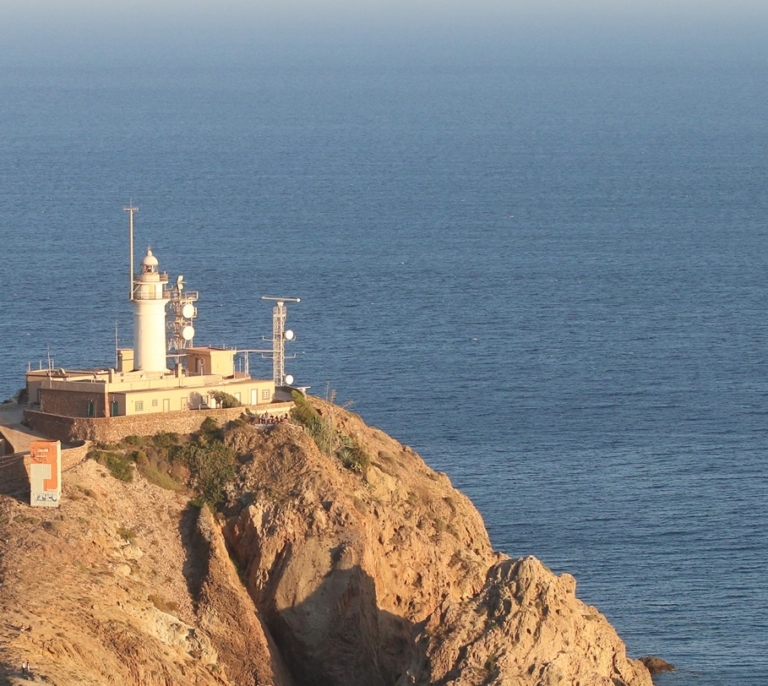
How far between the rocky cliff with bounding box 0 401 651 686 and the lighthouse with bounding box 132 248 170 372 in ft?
16.4

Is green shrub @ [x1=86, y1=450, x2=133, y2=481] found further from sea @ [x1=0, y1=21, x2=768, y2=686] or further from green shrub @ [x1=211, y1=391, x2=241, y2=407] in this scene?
sea @ [x1=0, y1=21, x2=768, y2=686]

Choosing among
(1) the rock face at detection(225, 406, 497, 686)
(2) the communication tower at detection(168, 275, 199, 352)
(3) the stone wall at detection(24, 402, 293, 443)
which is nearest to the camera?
(1) the rock face at detection(225, 406, 497, 686)

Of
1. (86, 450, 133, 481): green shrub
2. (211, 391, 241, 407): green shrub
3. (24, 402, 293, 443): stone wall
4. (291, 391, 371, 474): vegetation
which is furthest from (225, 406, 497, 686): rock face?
(86, 450, 133, 481): green shrub

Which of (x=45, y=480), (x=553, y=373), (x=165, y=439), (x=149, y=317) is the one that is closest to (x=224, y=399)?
(x=165, y=439)

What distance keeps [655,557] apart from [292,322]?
61.3 m

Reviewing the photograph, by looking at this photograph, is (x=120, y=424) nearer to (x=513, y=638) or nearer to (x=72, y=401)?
(x=72, y=401)

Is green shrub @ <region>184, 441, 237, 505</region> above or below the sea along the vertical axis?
above

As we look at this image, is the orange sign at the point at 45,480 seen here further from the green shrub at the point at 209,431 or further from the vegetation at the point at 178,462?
the green shrub at the point at 209,431

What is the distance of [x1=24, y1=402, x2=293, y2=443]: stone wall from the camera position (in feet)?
214

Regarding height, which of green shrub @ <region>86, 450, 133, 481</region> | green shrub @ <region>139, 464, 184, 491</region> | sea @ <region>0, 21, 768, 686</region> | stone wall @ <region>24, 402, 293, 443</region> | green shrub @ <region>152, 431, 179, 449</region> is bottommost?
sea @ <region>0, 21, 768, 686</region>

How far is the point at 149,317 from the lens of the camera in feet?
228

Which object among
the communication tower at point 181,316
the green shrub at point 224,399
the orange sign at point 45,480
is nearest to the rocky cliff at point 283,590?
the orange sign at point 45,480

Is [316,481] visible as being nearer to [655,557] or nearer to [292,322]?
[655,557]

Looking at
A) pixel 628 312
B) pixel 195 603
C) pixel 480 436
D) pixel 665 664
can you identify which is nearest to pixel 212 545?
pixel 195 603
